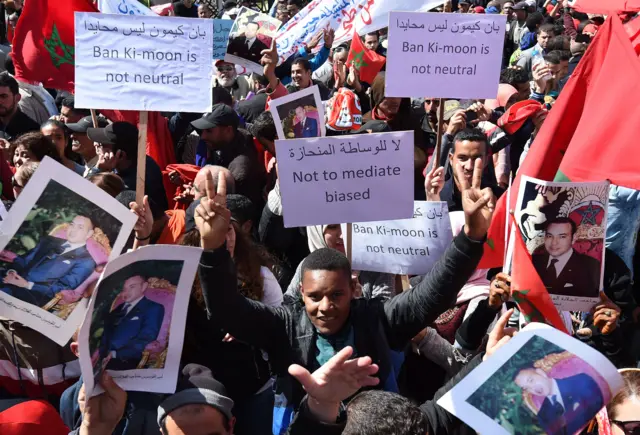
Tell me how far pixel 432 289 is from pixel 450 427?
1.78ft

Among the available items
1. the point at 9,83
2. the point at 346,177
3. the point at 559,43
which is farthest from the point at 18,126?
the point at 559,43

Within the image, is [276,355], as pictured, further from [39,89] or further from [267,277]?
[39,89]

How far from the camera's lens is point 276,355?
3.33m

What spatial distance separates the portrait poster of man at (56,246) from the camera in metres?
2.91

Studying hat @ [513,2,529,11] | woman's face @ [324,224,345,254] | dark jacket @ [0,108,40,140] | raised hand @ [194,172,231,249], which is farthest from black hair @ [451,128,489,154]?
hat @ [513,2,529,11]

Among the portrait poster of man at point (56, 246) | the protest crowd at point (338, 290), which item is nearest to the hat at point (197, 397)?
the protest crowd at point (338, 290)

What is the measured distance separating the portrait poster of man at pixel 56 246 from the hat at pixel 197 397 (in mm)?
406

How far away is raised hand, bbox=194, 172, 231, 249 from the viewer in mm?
3049

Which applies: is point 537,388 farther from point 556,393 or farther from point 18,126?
point 18,126

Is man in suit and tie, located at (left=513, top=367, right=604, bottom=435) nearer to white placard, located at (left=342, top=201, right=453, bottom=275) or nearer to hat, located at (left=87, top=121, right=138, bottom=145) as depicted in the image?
white placard, located at (left=342, top=201, right=453, bottom=275)

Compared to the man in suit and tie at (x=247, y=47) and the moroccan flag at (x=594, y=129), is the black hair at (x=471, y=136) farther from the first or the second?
the man in suit and tie at (x=247, y=47)

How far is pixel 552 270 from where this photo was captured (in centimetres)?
355

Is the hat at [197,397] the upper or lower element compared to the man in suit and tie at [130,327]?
lower

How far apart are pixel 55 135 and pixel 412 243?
10.9 ft
